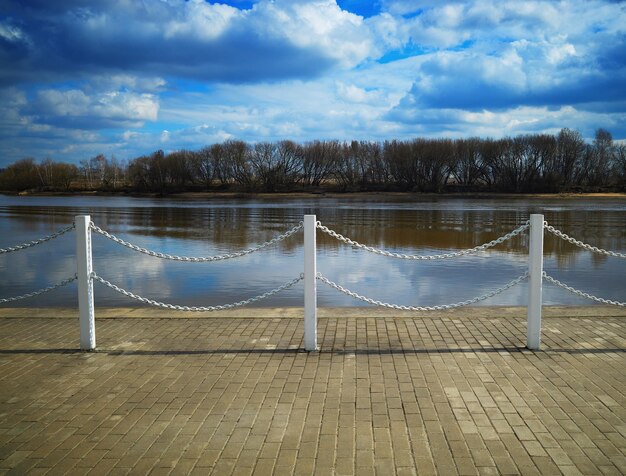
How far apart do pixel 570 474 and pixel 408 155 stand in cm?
9924

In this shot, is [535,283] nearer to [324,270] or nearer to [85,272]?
[85,272]

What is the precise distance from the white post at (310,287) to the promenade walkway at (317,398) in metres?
0.19

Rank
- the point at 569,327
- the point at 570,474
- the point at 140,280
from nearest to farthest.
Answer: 1. the point at 570,474
2. the point at 569,327
3. the point at 140,280

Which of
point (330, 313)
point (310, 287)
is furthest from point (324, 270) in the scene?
point (310, 287)

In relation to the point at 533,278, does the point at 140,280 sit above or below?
below

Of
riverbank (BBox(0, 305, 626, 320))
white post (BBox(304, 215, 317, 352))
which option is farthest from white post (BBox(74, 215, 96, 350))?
white post (BBox(304, 215, 317, 352))

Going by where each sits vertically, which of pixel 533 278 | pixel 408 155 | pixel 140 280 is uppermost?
pixel 408 155

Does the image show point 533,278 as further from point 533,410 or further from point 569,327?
point 533,410

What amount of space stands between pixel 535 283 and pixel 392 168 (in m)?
97.9

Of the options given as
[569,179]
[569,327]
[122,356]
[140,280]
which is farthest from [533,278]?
[569,179]

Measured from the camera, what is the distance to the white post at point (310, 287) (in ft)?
20.3

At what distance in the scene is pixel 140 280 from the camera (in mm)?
12000

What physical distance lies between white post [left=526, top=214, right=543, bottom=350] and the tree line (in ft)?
282

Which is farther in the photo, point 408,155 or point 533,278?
point 408,155
